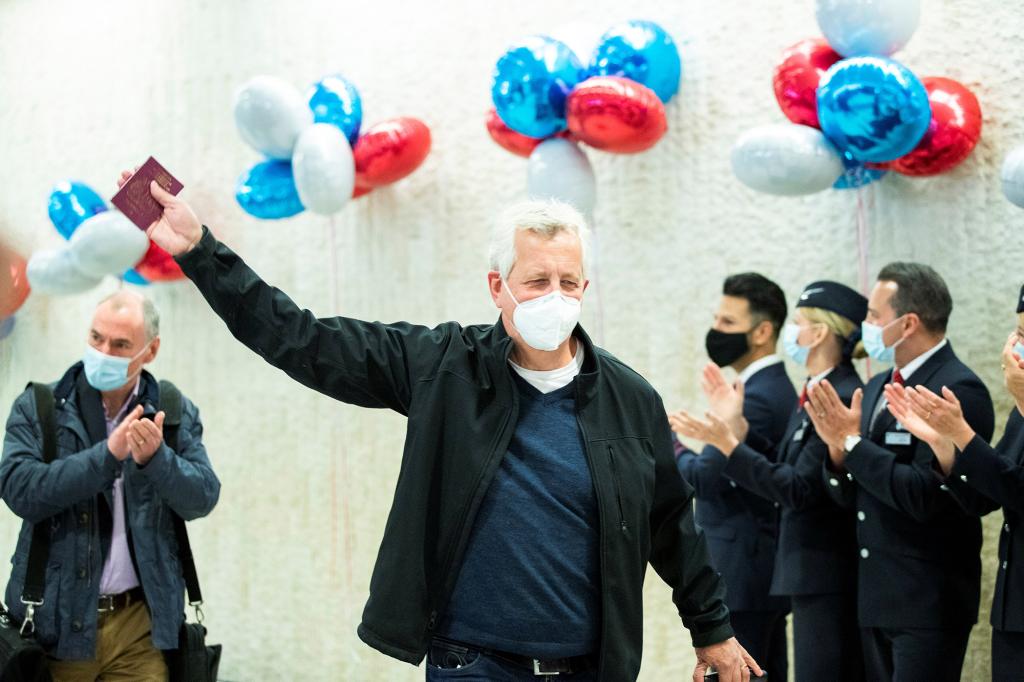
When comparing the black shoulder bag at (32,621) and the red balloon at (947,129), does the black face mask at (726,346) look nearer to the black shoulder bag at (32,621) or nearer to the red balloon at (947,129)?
the red balloon at (947,129)

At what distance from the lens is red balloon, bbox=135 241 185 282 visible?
5.99m

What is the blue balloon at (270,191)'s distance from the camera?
5.21 metres

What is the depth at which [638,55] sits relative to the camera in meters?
4.59

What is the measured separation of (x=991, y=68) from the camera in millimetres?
4211

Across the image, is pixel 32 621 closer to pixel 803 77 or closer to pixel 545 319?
pixel 545 319

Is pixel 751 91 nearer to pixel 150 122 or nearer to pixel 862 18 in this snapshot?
pixel 862 18

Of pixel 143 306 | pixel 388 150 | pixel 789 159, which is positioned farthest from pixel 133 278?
pixel 789 159

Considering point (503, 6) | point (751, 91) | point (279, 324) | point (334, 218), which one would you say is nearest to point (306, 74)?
point (334, 218)

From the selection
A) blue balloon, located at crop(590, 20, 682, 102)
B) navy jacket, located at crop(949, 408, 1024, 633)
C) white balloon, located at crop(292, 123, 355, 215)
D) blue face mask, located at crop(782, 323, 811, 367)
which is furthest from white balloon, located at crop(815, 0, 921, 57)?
white balloon, located at crop(292, 123, 355, 215)

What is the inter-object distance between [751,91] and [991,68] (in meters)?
0.92

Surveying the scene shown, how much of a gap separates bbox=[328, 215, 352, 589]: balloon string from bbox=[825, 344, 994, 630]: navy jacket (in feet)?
9.43

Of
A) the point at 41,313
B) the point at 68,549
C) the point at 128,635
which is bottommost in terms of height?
the point at 128,635

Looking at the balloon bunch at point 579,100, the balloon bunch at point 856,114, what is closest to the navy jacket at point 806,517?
the balloon bunch at point 856,114

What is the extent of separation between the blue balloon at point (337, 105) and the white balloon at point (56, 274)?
1.44m
